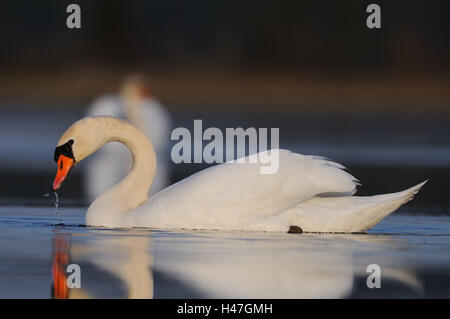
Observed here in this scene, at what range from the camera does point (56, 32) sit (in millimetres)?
30047

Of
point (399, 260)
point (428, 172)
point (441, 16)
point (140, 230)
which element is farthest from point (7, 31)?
point (399, 260)

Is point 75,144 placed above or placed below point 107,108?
below

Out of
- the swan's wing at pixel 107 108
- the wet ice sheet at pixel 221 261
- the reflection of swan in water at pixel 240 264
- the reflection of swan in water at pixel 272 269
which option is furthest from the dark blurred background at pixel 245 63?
Result: the reflection of swan in water at pixel 272 269

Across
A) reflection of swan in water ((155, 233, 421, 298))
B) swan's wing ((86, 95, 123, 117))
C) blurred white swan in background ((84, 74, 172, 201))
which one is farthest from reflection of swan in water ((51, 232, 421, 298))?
swan's wing ((86, 95, 123, 117))

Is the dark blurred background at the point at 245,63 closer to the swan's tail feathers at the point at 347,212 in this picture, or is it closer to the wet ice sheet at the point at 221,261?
the swan's tail feathers at the point at 347,212

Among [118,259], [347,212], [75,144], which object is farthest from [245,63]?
[118,259]

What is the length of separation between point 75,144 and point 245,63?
18.3 meters

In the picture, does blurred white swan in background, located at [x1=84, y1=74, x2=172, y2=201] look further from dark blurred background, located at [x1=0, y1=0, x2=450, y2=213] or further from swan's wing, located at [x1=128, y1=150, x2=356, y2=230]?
swan's wing, located at [x1=128, y1=150, x2=356, y2=230]

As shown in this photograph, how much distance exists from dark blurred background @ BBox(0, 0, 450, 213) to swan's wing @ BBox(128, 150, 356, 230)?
11.4 metres

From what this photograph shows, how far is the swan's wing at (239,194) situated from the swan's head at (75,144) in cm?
84

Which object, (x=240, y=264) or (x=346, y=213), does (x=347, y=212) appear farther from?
(x=240, y=264)

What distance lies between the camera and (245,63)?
95.0 ft

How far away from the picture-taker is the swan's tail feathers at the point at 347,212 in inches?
408
